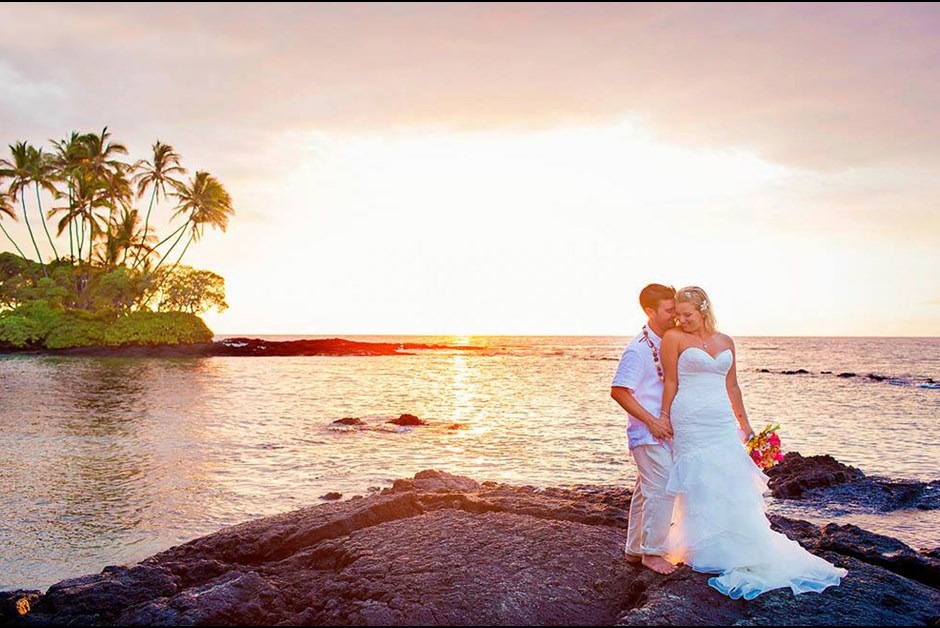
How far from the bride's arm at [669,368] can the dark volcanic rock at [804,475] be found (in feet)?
19.9

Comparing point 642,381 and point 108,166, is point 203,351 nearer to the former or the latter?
point 108,166

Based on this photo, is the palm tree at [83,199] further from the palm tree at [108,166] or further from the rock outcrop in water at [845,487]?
the rock outcrop in water at [845,487]

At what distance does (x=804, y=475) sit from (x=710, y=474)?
6.51 meters

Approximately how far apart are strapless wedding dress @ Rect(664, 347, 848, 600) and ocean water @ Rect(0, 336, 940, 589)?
395 cm

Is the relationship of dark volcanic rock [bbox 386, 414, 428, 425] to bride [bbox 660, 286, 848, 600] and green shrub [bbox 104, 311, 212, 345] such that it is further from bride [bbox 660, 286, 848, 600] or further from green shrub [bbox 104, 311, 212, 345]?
green shrub [bbox 104, 311, 212, 345]

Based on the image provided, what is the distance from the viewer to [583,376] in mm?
40156

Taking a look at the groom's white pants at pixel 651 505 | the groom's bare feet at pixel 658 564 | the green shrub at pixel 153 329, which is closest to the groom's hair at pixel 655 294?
the groom's white pants at pixel 651 505

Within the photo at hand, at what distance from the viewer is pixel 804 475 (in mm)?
10477

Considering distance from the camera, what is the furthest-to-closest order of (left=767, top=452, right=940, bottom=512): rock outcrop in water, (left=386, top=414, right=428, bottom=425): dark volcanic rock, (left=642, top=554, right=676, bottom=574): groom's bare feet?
(left=386, top=414, right=428, bottom=425): dark volcanic rock → (left=767, top=452, right=940, bottom=512): rock outcrop in water → (left=642, top=554, right=676, bottom=574): groom's bare feet

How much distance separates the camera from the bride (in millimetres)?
4891

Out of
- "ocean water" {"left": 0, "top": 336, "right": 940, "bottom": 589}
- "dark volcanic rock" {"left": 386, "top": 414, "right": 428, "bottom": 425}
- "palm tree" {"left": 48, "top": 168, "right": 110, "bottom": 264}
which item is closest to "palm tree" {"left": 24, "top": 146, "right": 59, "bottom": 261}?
"palm tree" {"left": 48, "top": 168, "right": 110, "bottom": 264}

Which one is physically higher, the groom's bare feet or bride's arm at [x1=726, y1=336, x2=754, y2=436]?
bride's arm at [x1=726, y1=336, x2=754, y2=436]

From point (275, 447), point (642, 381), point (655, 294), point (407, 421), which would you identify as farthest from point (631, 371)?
point (407, 421)

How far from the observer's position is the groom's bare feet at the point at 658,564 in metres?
4.98
